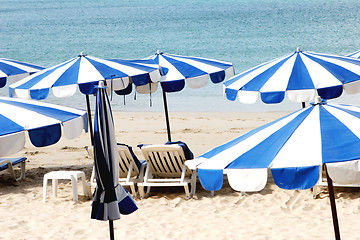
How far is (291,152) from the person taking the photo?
3508mm

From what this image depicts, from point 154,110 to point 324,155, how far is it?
1452 centimetres

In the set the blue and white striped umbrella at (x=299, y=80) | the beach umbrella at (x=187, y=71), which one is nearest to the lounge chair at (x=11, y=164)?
the beach umbrella at (x=187, y=71)

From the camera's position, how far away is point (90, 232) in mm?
6098

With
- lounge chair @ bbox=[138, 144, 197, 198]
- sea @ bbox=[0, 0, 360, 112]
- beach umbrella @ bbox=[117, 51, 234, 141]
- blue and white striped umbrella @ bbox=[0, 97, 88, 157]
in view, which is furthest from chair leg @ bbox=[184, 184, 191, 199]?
sea @ bbox=[0, 0, 360, 112]

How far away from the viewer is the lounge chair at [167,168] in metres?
7.06

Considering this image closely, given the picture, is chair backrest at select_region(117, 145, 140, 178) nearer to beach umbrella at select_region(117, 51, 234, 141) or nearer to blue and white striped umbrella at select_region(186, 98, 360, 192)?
beach umbrella at select_region(117, 51, 234, 141)

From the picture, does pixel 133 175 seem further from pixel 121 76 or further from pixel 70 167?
pixel 70 167

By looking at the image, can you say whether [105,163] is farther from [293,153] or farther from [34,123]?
[34,123]

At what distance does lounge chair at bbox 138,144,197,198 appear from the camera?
706cm

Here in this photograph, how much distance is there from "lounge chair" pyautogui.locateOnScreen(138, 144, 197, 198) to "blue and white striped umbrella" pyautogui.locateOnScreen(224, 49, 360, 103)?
3.77 feet

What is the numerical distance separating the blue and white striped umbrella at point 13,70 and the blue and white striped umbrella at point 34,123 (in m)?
3.92

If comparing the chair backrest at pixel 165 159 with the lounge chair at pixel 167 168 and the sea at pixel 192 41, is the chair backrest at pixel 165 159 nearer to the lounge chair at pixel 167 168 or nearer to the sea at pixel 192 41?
the lounge chair at pixel 167 168

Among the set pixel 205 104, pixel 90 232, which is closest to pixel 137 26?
pixel 205 104

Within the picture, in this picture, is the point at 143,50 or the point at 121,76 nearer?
the point at 121,76
